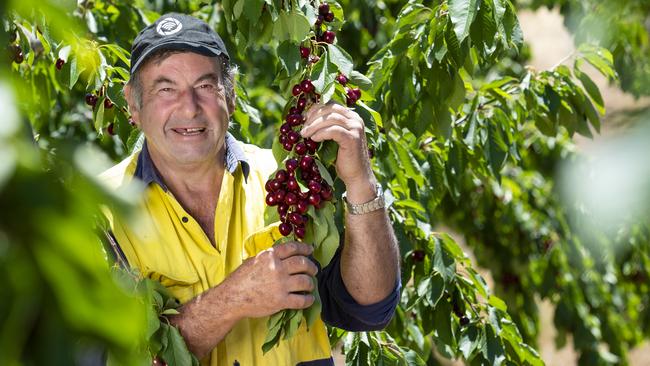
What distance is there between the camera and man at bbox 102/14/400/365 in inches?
82.0

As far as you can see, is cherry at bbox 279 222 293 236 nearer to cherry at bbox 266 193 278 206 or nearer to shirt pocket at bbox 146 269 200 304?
cherry at bbox 266 193 278 206

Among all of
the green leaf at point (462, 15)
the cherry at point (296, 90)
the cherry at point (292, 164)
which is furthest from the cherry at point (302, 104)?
the green leaf at point (462, 15)

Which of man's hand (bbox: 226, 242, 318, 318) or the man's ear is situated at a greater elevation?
the man's ear

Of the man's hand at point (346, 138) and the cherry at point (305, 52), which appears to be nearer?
the man's hand at point (346, 138)

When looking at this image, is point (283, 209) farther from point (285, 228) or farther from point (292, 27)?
point (292, 27)

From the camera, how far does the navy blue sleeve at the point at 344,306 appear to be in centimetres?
232

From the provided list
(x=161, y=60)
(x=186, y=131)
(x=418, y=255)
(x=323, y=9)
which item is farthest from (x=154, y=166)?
(x=418, y=255)

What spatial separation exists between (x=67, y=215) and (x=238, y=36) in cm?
185

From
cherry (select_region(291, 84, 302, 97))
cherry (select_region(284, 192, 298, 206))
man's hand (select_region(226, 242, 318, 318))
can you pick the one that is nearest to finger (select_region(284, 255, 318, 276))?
man's hand (select_region(226, 242, 318, 318))

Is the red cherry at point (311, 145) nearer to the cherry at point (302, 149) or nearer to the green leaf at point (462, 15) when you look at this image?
the cherry at point (302, 149)

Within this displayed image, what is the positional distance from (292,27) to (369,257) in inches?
19.2

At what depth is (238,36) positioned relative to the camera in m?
2.44

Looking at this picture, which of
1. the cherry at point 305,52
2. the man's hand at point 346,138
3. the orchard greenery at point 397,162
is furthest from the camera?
the cherry at point 305,52

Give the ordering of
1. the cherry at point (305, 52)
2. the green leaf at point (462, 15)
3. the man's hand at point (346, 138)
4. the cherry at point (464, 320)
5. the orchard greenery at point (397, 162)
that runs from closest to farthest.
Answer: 1. the orchard greenery at point (397, 162)
2. the man's hand at point (346, 138)
3. the cherry at point (305, 52)
4. the green leaf at point (462, 15)
5. the cherry at point (464, 320)
